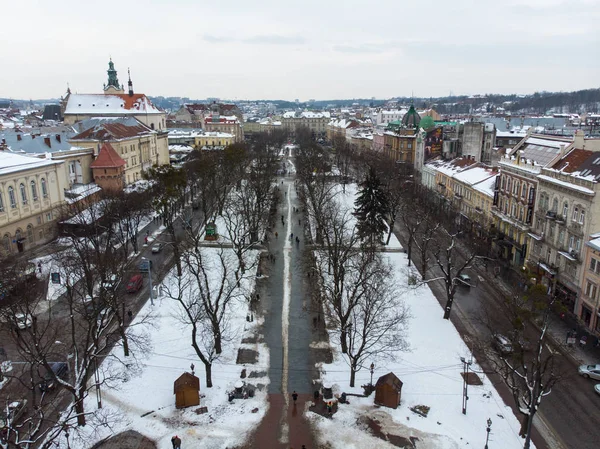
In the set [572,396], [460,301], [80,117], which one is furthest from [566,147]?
[80,117]

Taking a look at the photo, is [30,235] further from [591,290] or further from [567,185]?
[591,290]

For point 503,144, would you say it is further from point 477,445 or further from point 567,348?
point 477,445

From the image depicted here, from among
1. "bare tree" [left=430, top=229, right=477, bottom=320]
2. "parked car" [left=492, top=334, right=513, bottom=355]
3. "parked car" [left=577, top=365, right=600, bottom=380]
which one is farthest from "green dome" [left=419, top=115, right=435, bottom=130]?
"parked car" [left=577, top=365, right=600, bottom=380]

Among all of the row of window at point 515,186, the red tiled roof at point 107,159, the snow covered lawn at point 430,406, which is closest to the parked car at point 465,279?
the row of window at point 515,186

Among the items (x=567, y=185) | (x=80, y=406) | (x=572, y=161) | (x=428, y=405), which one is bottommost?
(x=428, y=405)

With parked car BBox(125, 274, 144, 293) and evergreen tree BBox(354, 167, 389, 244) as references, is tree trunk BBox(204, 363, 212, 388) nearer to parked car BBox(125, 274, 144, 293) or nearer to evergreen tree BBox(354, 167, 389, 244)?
parked car BBox(125, 274, 144, 293)

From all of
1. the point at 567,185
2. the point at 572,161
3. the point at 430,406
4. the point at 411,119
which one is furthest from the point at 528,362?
the point at 411,119

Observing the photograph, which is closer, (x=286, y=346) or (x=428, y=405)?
(x=428, y=405)
